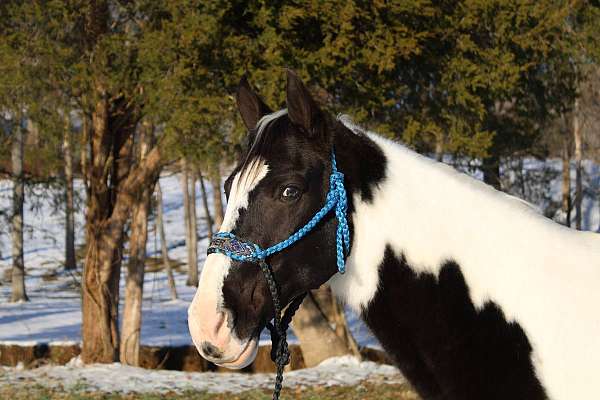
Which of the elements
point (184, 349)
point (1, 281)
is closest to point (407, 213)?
point (184, 349)

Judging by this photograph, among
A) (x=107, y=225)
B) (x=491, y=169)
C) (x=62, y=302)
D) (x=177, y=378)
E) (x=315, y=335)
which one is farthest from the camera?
(x=62, y=302)

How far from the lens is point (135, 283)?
1398cm

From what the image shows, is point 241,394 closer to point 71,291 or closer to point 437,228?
point 437,228

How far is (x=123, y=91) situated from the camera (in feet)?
34.5

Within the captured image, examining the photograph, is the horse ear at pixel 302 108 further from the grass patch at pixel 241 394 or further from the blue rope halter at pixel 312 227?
the grass patch at pixel 241 394

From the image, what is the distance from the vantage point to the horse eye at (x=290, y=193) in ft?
7.67

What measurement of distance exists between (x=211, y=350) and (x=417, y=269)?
667 mm

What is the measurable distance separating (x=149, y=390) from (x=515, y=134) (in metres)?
7.06

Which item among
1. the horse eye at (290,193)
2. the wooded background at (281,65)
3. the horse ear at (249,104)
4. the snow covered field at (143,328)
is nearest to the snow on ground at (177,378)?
the snow covered field at (143,328)

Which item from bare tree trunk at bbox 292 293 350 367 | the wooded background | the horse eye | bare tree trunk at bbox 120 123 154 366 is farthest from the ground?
the horse eye

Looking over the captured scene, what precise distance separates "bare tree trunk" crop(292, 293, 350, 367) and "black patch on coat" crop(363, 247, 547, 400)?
10.3 metres

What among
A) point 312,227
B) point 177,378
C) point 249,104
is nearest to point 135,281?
point 177,378

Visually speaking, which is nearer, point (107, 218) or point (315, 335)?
point (315, 335)

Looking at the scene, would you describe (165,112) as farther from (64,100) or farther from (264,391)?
(264,391)
